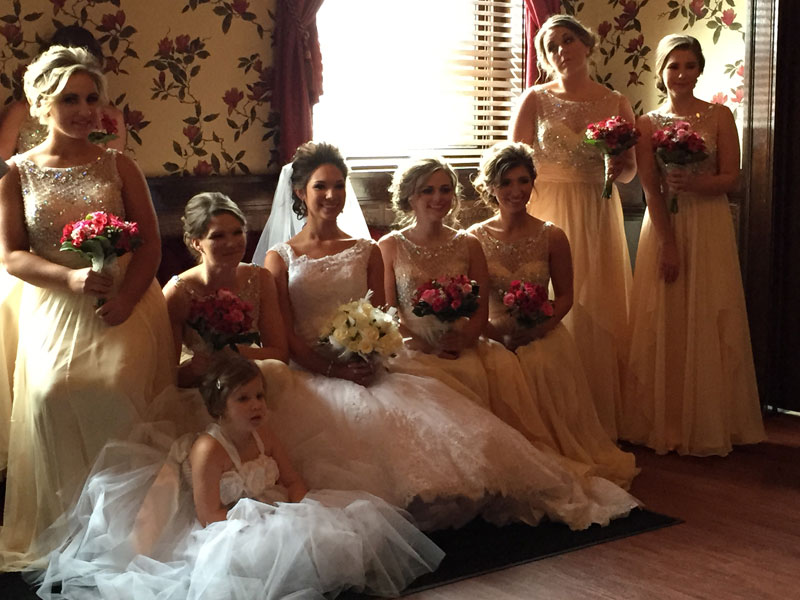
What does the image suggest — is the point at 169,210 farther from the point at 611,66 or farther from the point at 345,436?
the point at 611,66

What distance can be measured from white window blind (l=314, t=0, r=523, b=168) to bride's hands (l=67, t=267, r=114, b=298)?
2206mm

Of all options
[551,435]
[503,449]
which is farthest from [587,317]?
[503,449]

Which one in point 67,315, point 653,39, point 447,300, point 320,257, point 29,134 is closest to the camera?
point 67,315

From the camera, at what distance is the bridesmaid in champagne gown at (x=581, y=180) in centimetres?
474

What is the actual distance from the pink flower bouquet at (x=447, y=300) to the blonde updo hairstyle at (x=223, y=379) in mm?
864

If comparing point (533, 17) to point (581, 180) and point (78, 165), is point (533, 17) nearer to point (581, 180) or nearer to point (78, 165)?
point (581, 180)

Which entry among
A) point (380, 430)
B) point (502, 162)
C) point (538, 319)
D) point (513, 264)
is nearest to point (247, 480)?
point (380, 430)

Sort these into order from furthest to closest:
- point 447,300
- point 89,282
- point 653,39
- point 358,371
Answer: point 653,39 < point 447,300 < point 358,371 < point 89,282

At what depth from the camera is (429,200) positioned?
167 inches

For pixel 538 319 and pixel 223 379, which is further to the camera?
pixel 538 319

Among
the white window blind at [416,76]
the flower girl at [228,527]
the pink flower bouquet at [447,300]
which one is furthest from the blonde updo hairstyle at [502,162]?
the flower girl at [228,527]

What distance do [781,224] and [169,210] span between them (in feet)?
9.86

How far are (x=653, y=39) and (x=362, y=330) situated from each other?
3180 mm

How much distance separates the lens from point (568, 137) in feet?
15.7
